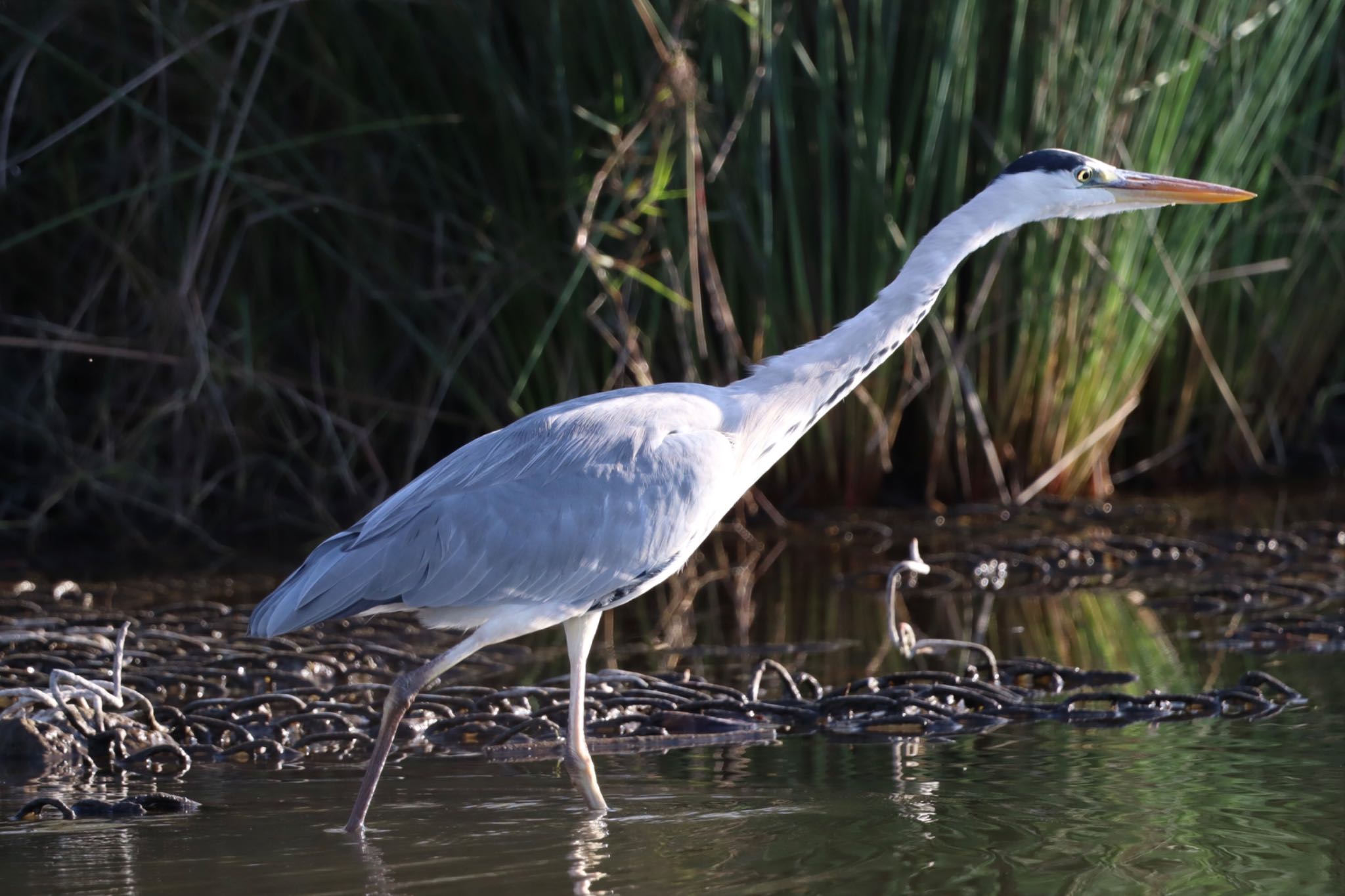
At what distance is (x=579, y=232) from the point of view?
22.8ft

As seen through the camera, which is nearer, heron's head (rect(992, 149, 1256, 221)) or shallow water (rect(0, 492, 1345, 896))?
shallow water (rect(0, 492, 1345, 896))

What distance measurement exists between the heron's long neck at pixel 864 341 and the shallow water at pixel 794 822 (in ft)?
2.72

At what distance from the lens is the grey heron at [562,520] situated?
14.1ft

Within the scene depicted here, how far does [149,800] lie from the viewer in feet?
12.9

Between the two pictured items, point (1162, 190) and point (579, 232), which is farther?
point (579, 232)

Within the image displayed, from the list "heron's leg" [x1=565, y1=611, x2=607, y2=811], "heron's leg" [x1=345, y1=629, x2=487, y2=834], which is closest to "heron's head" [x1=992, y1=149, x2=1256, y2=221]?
"heron's leg" [x1=565, y1=611, x2=607, y2=811]

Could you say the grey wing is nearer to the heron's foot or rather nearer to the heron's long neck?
the heron's long neck

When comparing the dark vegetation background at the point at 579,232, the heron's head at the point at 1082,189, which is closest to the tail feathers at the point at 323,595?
the heron's head at the point at 1082,189


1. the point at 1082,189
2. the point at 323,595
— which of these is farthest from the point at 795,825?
the point at 1082,189

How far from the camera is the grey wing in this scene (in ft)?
14.2

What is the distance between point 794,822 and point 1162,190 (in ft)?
7.29

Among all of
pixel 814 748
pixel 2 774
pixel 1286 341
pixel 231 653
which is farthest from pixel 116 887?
pixel 1286 341

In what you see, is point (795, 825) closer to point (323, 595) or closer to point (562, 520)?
point (562, 520)

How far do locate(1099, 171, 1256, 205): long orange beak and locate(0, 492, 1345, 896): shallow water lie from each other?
4.47 ft
